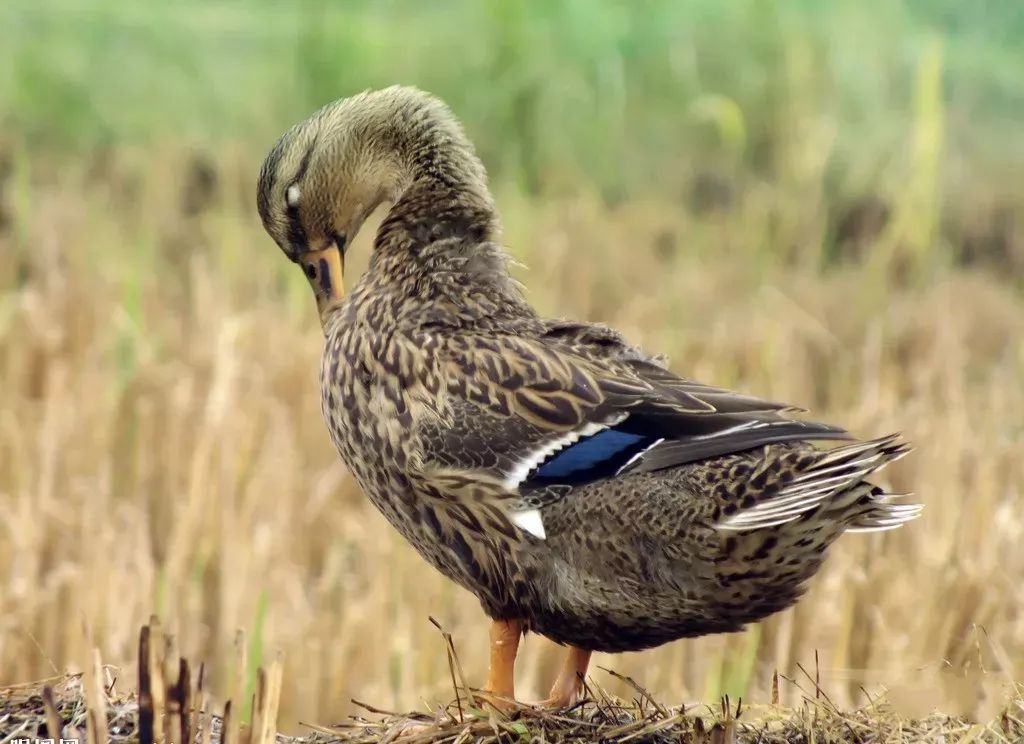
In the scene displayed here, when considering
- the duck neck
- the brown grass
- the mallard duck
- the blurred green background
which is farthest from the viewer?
the blurred green background

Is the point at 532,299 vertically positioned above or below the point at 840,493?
above

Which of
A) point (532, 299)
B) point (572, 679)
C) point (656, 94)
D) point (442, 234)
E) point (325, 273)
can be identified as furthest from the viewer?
point (656, 94)

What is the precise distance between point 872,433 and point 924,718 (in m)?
2.83

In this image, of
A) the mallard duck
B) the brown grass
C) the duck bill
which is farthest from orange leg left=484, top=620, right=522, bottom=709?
the duck bill

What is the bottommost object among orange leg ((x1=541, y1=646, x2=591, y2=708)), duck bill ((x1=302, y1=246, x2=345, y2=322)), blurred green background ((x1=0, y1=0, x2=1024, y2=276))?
orange leg ((x1=541, y1=646, x2=591, y2=708))

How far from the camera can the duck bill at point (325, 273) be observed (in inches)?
144

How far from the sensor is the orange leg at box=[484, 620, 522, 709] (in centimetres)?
305

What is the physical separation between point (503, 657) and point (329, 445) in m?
2.89

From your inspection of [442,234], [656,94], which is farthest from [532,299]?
[442,234]

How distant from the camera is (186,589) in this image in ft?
15.6

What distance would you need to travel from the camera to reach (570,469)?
3.00 meters

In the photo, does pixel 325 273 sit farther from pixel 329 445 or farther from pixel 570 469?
pixel 329 445

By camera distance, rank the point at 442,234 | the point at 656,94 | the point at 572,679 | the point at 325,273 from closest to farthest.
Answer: the point at 572,679, the point at 442,234, the point at 325,273, the point at 656,94

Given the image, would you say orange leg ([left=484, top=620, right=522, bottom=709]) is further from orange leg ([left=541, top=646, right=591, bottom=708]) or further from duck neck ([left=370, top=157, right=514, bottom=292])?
duck neck ([left=370, top=157, right=514, bottom=292])
